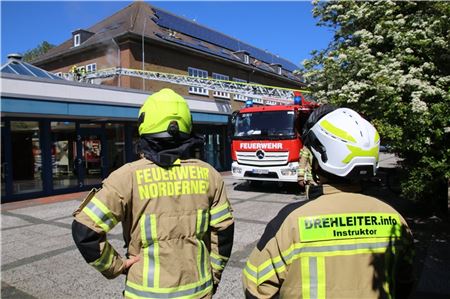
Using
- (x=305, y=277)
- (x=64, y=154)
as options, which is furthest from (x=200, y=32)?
(x=305, y=277)

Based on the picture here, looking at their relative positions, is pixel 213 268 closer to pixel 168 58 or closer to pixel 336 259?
pixel 336 259

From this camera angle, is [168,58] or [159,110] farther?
[168,58]

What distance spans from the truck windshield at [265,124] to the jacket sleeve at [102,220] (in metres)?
10.0

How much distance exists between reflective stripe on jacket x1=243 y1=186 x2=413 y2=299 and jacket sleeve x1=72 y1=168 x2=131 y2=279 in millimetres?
754

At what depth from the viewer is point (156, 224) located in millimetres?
2031

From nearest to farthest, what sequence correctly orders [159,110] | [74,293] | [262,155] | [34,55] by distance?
1. [159,110]
2. [74,293]
3. [262,155]
4. [34,55]

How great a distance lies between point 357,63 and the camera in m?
8.81

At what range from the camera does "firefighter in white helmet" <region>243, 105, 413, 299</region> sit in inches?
60.2

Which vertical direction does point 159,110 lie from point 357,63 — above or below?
below

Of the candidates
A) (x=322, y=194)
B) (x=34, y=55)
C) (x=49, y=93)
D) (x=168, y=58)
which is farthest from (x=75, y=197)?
(x=34, y=55)

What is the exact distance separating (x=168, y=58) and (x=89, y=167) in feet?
41.9

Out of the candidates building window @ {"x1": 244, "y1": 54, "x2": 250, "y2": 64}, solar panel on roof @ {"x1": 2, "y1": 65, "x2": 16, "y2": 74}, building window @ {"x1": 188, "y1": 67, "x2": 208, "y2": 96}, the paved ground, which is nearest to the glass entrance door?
solar panel on roof @ {"x1": 2, "y1": 65, "x2": 16, "y2": 74}

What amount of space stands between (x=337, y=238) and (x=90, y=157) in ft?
48.8

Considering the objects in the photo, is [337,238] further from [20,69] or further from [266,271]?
[20,69]
